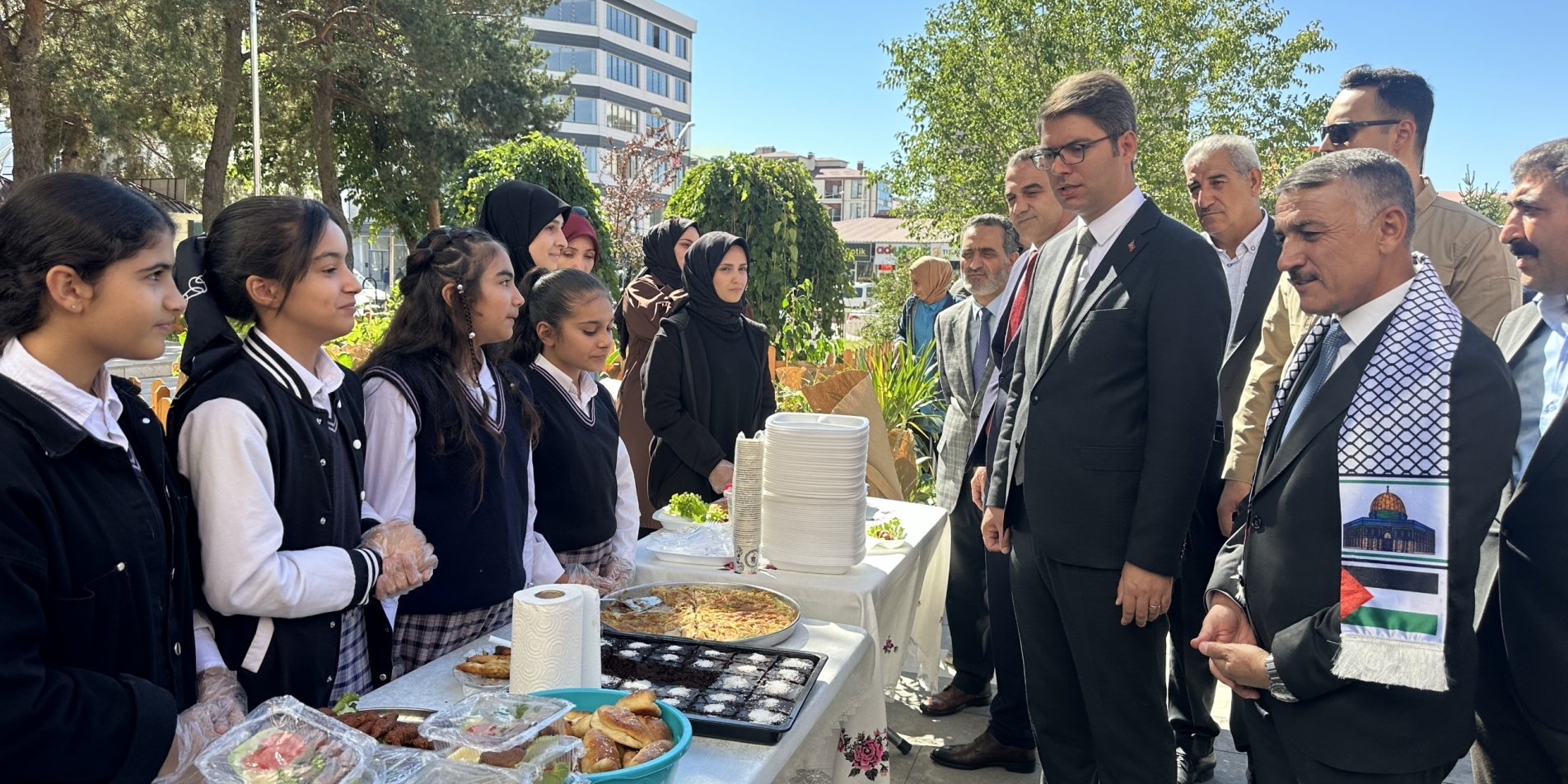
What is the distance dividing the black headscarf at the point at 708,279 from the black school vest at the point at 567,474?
128cm

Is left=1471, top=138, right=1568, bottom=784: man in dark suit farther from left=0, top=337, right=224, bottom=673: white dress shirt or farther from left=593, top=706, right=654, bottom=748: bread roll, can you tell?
left=0, top=337, right=224, bottom=673: white dress shirt

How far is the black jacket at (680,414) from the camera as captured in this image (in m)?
3.87

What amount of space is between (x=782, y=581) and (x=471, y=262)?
120 centimetres

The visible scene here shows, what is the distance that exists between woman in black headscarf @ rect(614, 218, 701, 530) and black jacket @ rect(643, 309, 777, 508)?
0.17 meters

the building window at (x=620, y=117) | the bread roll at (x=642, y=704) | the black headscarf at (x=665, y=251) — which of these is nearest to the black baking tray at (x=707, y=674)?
the bread roll at (x=642, y=704)

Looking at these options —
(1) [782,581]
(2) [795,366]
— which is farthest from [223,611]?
(2) [795,366]

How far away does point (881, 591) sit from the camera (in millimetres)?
2824

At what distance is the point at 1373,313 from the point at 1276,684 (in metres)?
0.72

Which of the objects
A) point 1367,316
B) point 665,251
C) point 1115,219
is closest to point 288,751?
point 1367,316

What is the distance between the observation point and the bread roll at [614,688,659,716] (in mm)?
1589

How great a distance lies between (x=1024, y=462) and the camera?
2.63 m

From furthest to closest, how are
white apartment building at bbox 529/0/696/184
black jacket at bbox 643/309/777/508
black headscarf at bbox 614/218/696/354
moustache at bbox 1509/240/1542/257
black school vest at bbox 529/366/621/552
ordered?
1. white apartment building at bbox 529/0/696/184
2. black headscarf at bbox 614/218/696/354
3. black jacket at bbox 643/309/777/508
4. black school vest at bbox 529/366/621/552
5. moustache at bbox 1509/240/1542/257

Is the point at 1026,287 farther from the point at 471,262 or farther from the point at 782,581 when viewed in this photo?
the point at 471,262

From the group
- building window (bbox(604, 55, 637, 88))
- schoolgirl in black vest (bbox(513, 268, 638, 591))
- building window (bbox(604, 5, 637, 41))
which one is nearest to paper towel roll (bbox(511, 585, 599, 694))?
schoolgirl in black vest (bbox(513, 268, 638, 591))
